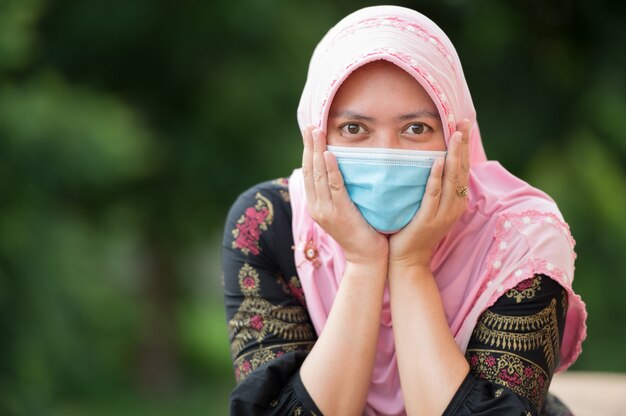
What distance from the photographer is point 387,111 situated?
2.46 metres

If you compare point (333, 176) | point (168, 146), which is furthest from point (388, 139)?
point (168, 146)

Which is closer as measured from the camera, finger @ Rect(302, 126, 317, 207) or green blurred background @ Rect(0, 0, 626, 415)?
finger @ Rect(302, 126, 317, 207)

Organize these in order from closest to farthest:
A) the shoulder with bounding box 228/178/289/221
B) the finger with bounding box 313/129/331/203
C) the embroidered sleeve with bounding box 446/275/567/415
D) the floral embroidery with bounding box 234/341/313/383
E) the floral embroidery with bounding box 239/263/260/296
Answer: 1. the embroidered sleeve with bounding box 446/275/567/415
2. the finger with bounding box 313/129/331/203
3. the floral embroidery with bounding box 234/341/313/383
4. the floral embroidery with bounding box 239/263/260/296
5. the shoulder with bounding box 228/178/289/221

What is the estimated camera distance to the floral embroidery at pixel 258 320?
2.69 meters

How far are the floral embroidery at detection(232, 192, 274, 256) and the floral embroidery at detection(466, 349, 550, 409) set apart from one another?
2.52 ft

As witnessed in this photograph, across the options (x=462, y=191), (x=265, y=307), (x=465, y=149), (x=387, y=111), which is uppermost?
(x=387, y=111)

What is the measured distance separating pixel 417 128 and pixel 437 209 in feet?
0.75

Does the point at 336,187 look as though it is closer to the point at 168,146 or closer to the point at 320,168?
the point at 320,168

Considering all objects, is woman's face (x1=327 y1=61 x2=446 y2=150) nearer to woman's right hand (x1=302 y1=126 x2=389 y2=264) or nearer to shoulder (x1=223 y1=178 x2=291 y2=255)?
woman's right hand (x1=302 y1=126 x2=389 y2=264)

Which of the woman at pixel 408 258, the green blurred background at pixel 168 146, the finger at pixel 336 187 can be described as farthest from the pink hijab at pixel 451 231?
the green blurred background at pixel 168 146

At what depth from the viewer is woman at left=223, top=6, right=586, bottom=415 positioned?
2.46m

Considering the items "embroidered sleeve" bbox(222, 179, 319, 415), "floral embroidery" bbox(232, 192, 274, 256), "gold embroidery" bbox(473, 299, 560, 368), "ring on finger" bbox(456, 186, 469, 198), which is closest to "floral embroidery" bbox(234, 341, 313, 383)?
"embroidered sleeve" bbox(222, 179, 319, 415)

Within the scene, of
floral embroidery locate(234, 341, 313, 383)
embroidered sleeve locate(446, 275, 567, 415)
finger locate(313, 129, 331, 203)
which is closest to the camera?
embroidered sleeve locate(446, 275, 567, 415)

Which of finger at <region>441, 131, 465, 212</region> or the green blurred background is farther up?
finger at <region>441, 131, 465, 212</region>
